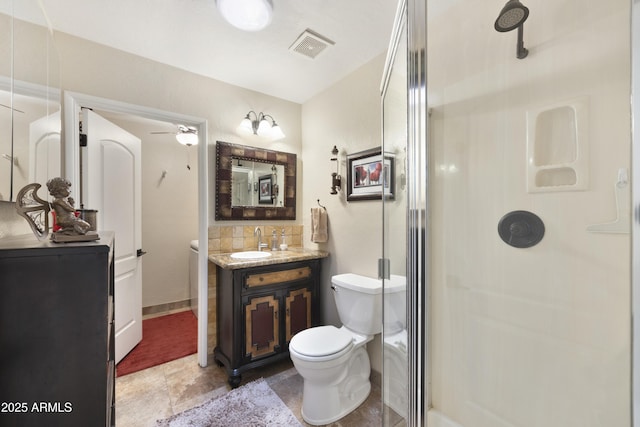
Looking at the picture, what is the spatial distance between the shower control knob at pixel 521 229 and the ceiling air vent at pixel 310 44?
1498 mm

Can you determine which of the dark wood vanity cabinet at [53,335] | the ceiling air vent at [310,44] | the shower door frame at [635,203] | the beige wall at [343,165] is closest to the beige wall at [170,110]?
the beige wall at [343,165]

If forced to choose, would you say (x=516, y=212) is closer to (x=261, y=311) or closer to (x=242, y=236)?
(x=261, y=311)

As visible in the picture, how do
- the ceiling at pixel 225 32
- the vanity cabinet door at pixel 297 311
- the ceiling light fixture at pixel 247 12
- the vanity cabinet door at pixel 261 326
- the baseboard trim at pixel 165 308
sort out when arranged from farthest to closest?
the baseboard trim at pixel 165 308 → the vanity cabinet door at pixel 297 311 → the vanity cabinet door at pixel 261 326 → the ceiling at pixel 225 32 → the ceiling light fixture at pixel 247 12

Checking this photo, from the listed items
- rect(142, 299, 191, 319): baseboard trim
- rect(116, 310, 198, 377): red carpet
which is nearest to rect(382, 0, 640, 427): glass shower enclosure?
rect(116, 310, 198, 377): red carpet

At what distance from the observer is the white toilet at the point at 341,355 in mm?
1406

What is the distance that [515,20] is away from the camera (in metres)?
0.90

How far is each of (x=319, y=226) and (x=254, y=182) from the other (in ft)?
2.40

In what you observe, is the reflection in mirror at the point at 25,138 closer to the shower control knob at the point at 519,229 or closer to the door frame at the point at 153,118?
the door frame at the point at 153,118

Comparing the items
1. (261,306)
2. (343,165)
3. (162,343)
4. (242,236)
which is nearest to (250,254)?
(242,236)

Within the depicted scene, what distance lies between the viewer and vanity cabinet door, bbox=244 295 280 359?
1.79 meters

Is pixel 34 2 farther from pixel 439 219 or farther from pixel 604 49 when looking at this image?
pixel 604 49

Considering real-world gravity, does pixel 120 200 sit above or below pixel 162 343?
above

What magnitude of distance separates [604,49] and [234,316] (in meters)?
2.15

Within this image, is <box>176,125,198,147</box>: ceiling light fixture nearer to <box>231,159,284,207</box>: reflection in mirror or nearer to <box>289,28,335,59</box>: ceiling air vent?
<box>231,159,284,207</box>: reflection in mirror
